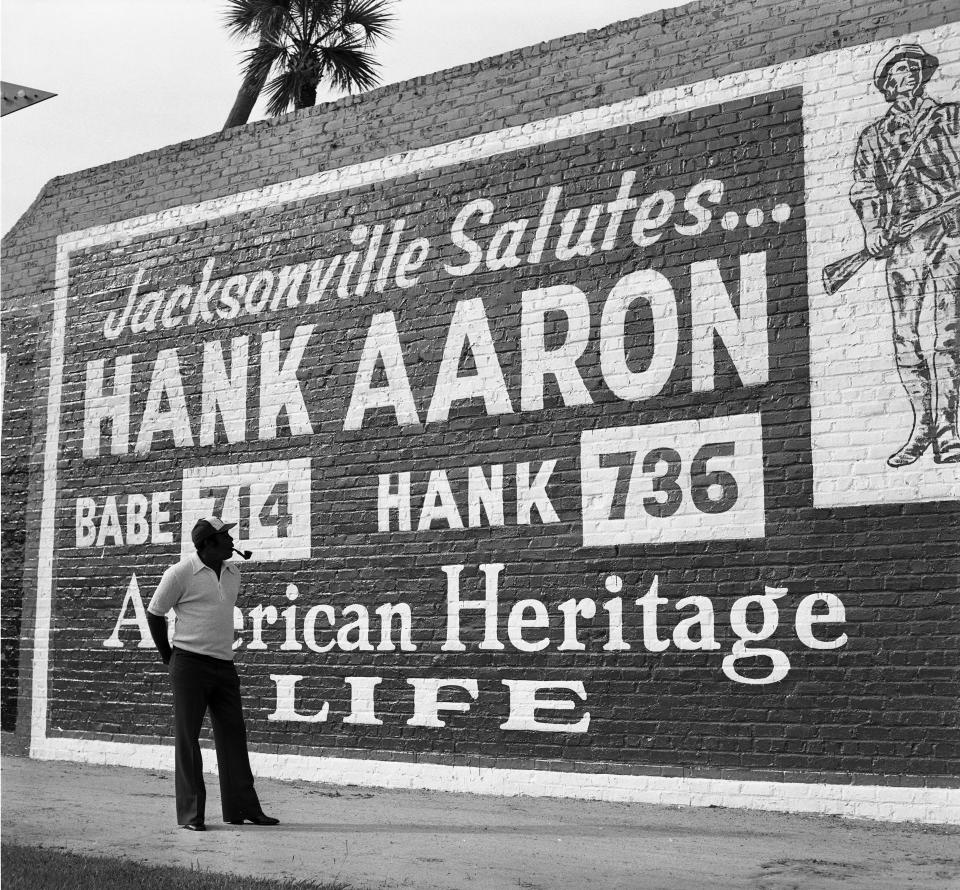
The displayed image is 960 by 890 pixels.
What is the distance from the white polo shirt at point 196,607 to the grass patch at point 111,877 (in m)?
1.62

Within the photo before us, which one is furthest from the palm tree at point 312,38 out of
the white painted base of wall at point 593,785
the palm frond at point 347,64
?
the white painted base of wall at point 593,785

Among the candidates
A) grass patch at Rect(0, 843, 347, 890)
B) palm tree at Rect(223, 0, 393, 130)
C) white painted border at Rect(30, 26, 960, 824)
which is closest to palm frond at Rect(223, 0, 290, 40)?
palm tree at Rect(223, 0, 393, 130)

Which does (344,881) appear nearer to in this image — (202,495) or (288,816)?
(288,816)

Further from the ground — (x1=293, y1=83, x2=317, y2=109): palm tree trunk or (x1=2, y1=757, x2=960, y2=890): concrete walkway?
(x1=293, y1=83, x2=317, y2=109): palm tree trunk

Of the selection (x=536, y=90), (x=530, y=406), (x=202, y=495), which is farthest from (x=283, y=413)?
(x=536, y=90)

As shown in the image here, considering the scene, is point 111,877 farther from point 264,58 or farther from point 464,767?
point 264,58

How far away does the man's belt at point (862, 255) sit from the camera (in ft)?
29.2

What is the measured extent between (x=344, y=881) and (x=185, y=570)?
8.18 ft

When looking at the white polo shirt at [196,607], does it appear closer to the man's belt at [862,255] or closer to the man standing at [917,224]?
the man standing at [917,224]

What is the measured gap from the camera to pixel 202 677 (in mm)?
8023

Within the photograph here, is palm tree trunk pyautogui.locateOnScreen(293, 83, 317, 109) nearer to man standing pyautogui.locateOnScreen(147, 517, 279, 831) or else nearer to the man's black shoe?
man standing pyautogui.locateOnScreen(147, 517, 279, 831)

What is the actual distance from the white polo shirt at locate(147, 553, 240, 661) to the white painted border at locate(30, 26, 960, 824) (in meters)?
2.95

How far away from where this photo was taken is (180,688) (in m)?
7.96

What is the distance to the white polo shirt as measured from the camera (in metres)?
8.04
